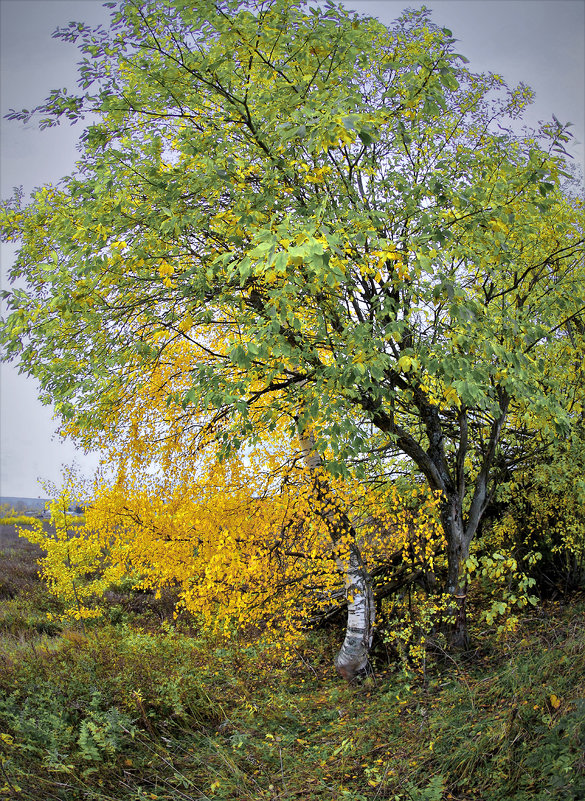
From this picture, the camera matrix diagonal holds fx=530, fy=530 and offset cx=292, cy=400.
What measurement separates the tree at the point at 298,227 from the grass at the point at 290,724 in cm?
177

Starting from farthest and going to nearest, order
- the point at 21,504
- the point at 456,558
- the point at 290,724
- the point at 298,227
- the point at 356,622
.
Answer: the point at 21,504
the point at 356,622
the point at 456,558
the point at 290,724
the point at 298,227

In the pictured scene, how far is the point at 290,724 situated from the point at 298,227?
6.09 meters

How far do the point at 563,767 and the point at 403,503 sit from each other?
4.66m

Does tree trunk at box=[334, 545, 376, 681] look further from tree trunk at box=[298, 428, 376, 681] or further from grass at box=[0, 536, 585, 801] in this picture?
grass at box=[0, 536, 585, 801]

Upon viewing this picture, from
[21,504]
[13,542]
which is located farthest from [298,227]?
[21,504]

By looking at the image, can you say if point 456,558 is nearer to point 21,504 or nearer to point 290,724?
point 290,724

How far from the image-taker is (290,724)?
6.76 m

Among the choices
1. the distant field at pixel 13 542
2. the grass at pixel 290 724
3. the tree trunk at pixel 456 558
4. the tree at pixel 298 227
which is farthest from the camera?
the distant field at pixel 13 542

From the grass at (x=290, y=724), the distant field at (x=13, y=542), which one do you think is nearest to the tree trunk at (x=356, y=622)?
the grass at (x=290, y=724)

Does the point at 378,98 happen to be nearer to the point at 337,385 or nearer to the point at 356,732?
the point at 337,385

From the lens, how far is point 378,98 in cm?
733

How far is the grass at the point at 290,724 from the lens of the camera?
4.21 m

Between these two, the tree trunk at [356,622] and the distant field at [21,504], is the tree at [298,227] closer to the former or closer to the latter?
the tree trunk at [356,622]

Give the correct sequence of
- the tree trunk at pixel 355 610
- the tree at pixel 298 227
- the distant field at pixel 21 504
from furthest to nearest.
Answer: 1. the distant field at pixel 21 504
2. the tree trunk at pixel 355 610
3. the tree at pixel 298 227
